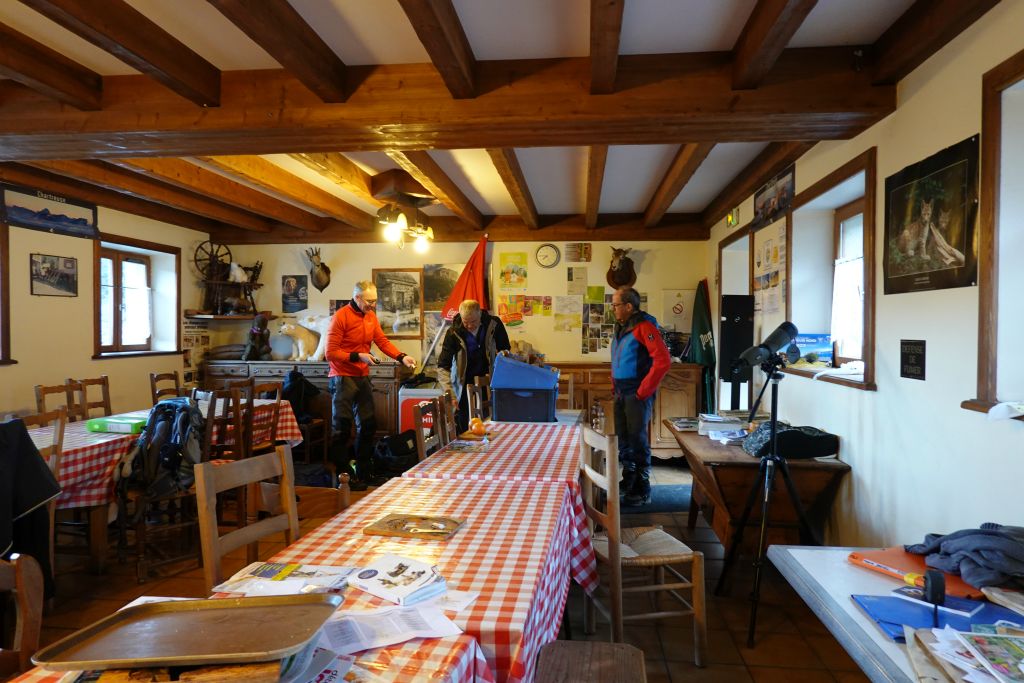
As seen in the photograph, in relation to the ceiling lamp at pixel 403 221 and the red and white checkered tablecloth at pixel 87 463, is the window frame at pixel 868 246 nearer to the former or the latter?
the ceiling lamp at pixel 403 221

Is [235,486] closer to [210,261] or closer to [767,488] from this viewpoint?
[767,488]

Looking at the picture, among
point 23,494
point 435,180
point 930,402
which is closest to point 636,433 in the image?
point 930,402

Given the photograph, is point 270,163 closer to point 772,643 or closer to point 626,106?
point 626,106

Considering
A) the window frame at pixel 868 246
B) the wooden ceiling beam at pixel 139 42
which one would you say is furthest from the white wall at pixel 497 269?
the wooden ceiling beam at pixel 139 42

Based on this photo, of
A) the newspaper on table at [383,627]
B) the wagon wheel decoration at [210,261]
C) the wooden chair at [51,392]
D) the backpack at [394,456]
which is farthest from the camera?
the wagon wheel decoration at [210,261]

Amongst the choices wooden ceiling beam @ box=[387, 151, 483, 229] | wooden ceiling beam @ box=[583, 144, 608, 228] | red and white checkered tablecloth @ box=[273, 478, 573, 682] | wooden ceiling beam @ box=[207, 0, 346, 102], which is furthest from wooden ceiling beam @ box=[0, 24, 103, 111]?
wooden ceiling beam @ box=[583, 144, 608, 228]

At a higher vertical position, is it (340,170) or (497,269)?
(340,170)

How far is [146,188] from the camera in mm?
4926

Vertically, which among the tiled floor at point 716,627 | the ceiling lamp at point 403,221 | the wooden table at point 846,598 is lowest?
the tiled floor at point 716,627

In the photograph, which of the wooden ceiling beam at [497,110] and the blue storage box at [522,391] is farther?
the blue storage box at [522,391]

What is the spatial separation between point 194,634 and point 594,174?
151 inches

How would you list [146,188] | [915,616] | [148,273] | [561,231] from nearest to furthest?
[915,616]
[146,188]
[148,273]
[561,231]

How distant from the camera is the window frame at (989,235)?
1.93m

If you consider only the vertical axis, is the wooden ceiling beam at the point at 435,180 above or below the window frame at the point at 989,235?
above
